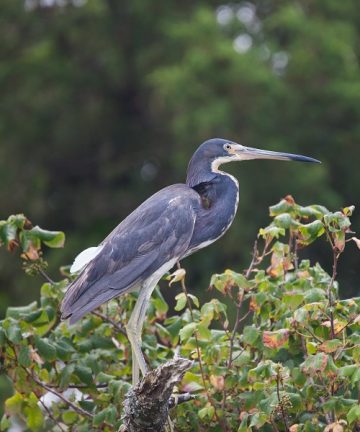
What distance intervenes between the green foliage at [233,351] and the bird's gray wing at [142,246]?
0.51 feet

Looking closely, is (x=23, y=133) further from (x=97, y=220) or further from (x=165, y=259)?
(x=165, y=259)

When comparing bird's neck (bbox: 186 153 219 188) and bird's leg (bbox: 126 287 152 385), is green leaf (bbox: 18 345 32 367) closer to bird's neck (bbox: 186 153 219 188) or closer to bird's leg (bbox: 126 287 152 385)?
bird's leg (bbox: 126 287 152 385)

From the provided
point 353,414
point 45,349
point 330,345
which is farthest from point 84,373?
point 353,414

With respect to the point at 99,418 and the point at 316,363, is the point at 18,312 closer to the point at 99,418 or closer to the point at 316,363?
the point at 99,418

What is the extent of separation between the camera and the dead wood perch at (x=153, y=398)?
4465mm

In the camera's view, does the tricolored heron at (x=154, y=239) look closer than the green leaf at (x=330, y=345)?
No

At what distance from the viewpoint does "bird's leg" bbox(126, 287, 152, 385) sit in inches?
211

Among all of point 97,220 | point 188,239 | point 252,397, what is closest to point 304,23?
point 97,220

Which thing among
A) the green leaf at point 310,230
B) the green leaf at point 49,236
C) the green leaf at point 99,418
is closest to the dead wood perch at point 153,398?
the green leaf at point 99,418

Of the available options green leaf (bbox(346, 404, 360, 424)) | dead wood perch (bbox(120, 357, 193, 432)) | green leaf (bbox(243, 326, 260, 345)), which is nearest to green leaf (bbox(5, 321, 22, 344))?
dead wood perch (bbox(120, 357, 193, 432))

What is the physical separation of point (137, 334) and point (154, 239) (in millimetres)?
498

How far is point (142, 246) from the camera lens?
5.69 m

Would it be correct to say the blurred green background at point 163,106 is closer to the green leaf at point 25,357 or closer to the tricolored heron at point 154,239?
the tricolored heron at point 154,239

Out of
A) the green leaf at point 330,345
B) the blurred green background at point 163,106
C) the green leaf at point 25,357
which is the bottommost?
the blurred green background at point 163,106
